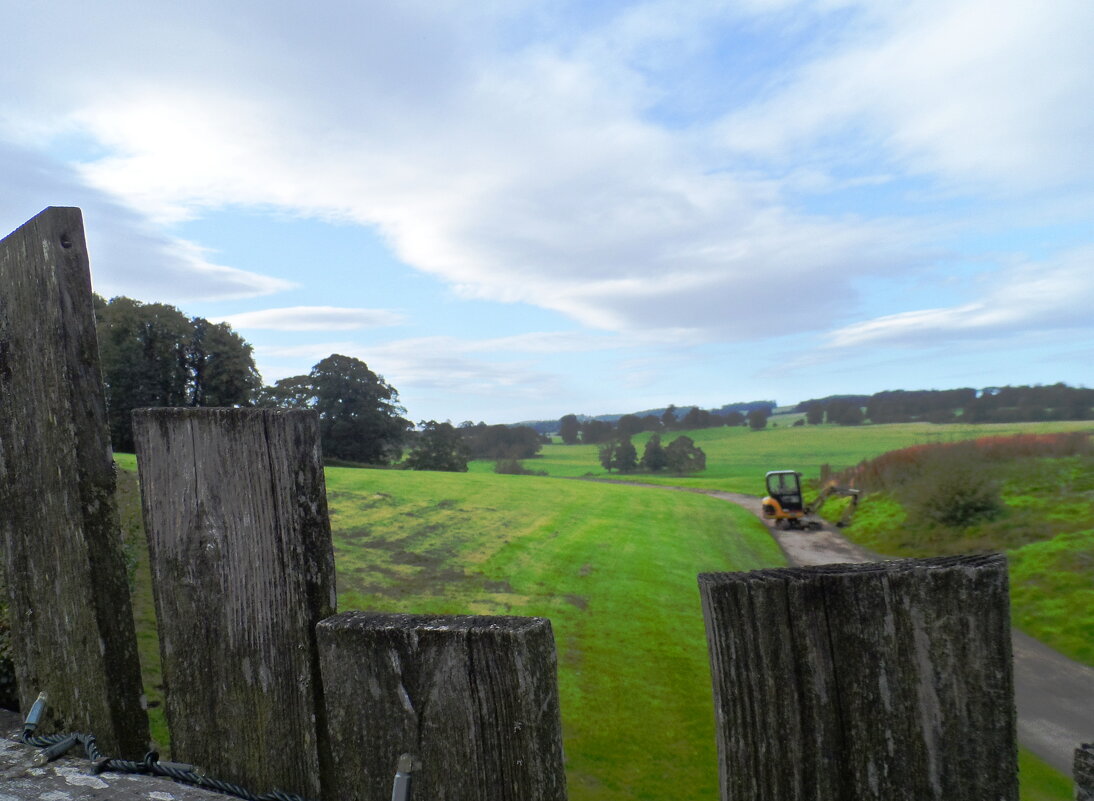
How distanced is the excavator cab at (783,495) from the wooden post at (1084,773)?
81.8ft

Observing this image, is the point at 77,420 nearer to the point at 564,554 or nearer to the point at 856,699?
the point at 856,699

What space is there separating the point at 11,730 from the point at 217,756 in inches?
45.0

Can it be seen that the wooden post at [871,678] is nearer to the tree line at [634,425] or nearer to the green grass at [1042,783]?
the green grass at [1042,783]

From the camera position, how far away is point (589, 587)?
1052cm

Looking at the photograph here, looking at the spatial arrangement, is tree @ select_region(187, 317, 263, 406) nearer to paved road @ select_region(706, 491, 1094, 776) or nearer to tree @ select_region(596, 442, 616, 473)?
paved road @ select_region(706, 491, 1094, 776)

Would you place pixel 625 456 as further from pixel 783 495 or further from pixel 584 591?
pixel 584 591

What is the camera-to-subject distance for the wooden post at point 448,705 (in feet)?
3.61

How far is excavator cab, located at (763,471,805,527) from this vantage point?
81.1 feet

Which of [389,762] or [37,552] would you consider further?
[37,552]

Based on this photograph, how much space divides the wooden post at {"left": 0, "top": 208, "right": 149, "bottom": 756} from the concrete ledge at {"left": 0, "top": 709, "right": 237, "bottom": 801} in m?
0.09

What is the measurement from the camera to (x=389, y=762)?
3.96ft

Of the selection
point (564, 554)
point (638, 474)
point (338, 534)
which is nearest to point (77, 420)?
point (338, 534)

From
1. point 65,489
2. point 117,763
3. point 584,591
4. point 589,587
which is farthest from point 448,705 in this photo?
point 589,587

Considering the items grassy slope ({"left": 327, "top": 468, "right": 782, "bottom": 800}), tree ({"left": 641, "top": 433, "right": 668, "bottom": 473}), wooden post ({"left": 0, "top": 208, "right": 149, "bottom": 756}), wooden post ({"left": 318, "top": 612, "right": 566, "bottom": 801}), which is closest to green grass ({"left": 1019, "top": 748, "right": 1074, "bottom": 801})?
grassy slope ({"left": 327, "top": 468, "right": 782, "bottom": 800})
